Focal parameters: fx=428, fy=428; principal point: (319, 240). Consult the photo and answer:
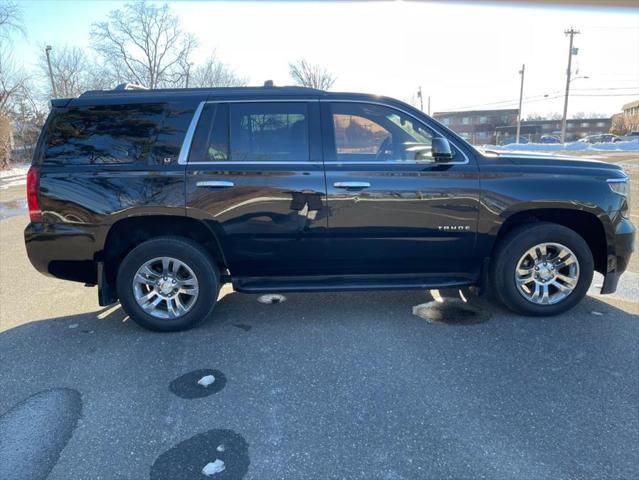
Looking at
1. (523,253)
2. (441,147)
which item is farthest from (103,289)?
(523,253)

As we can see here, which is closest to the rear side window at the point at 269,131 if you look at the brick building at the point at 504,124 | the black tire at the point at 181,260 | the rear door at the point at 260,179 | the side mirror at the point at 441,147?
the rear door at the point at 260,179

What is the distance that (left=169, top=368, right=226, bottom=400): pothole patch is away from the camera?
2.89m

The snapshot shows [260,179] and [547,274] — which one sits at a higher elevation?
[260,179]

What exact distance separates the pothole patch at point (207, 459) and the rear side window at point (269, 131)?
7.20 ft

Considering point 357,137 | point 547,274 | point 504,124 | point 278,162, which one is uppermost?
point 504,124

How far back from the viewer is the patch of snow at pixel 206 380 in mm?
3000

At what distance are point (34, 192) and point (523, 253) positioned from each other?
4.22 m

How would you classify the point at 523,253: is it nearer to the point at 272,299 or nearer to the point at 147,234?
the point at 272,299

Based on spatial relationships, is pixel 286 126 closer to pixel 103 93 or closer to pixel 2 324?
pixel 103 93

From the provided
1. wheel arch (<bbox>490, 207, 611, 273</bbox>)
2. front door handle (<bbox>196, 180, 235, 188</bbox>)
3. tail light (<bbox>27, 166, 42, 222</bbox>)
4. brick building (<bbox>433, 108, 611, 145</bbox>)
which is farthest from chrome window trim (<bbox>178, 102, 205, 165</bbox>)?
brick building (<bbox>433, 108, 611, 145</bbox>)

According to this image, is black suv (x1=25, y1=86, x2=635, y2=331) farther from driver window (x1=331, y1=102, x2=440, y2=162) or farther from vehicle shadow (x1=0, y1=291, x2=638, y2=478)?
vehicle shadow (x1=0, y1=291, x2=638, y2=478)

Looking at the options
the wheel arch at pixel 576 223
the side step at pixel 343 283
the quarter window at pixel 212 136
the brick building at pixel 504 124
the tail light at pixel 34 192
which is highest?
the brick building at pixel 504 124

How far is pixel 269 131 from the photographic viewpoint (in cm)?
371

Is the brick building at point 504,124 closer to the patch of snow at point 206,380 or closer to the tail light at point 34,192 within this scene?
the tail light at point 34,192
